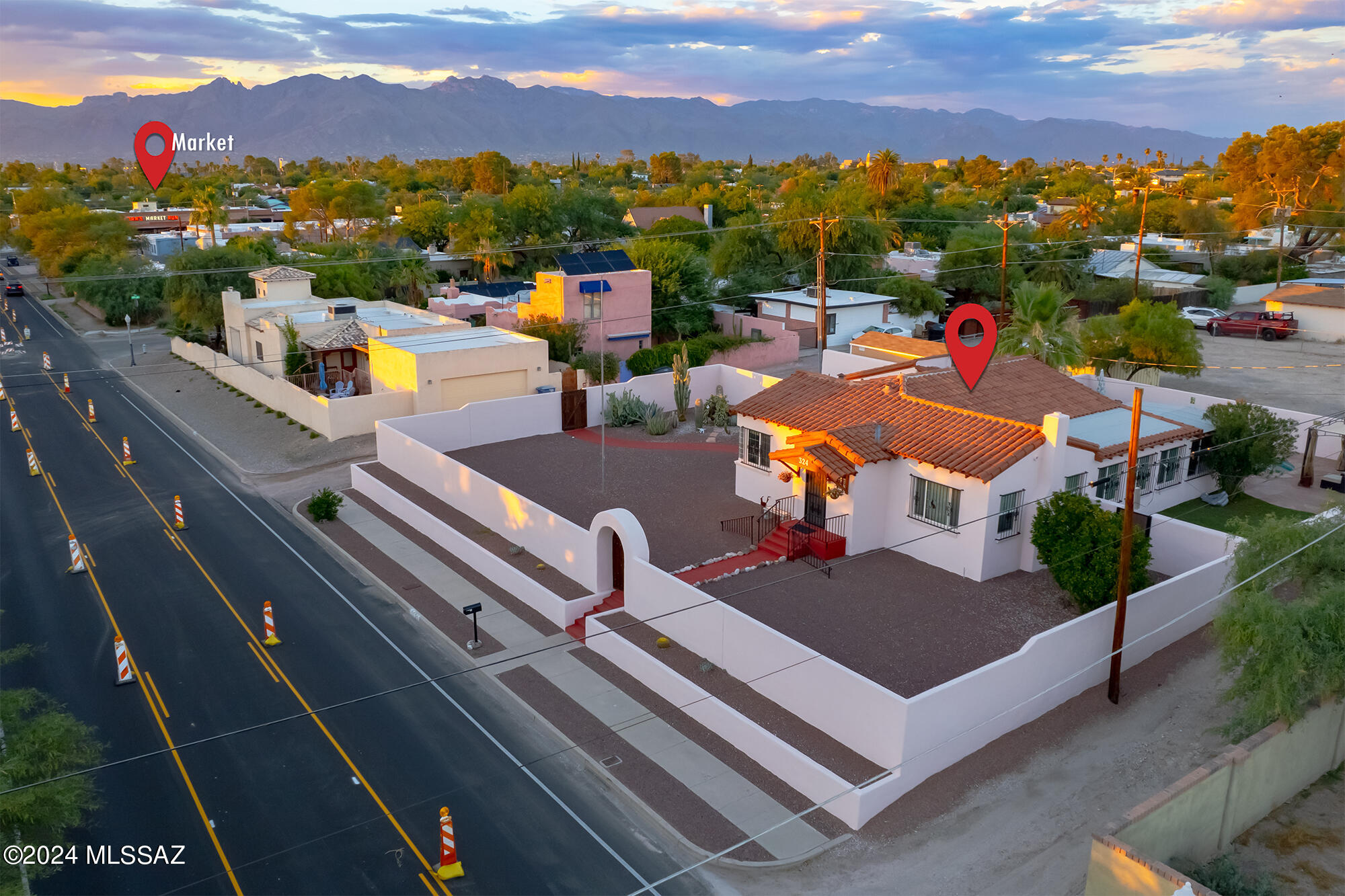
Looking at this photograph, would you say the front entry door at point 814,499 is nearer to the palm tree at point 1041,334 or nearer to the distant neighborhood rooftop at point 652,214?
the palm tree at point 1041,334

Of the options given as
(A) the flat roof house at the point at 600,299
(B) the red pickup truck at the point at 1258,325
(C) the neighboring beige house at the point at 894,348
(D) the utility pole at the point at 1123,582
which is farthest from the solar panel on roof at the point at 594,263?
(B) the red pickup truck at the point at 1258,325

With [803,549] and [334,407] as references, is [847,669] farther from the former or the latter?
[334,407]

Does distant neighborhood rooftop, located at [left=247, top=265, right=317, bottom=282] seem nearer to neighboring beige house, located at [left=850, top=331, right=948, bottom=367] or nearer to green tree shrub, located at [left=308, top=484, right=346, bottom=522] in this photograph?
green tree shrub, located at [left=308, top=484, right=346, bottom=522]

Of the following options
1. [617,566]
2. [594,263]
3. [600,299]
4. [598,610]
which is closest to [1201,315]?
[594,263]

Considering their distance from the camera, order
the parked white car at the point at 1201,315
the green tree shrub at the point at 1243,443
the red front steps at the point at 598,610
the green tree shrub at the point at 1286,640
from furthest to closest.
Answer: the parked white car at the point at 1201,315
the green tree shrub at the point at 1243,443
the red front steps at the point at 598,610
the green tree shrub at the point at 1286,640

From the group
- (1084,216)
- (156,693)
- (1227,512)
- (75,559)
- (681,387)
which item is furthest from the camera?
(1084,216)

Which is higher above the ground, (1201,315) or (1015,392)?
(1015,392)
